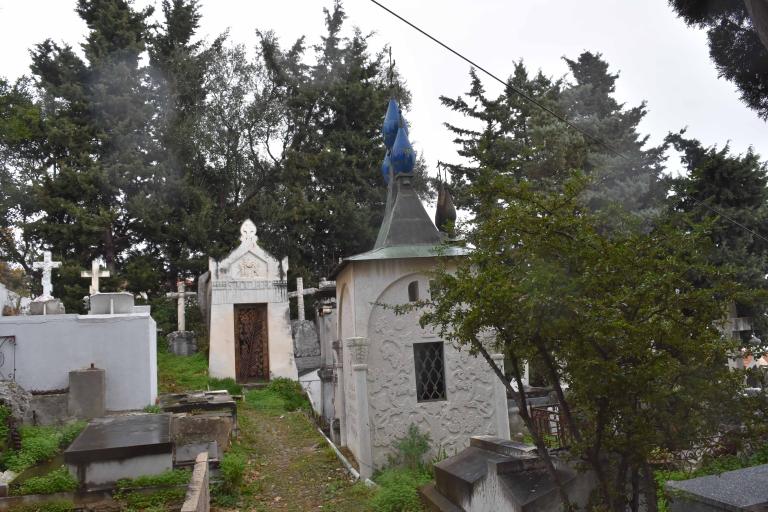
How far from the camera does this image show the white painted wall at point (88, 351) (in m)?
11.5

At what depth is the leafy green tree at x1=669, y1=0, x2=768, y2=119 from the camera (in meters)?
5.43

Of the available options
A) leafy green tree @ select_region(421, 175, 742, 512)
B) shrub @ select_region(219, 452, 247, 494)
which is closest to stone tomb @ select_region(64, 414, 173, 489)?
shrub @ select_region(219, 452, 247, 494)

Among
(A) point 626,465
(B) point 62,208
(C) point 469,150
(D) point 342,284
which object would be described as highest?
(C) point 469,150

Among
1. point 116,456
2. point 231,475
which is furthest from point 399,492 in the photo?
point 116,456

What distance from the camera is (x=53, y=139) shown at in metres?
26.1

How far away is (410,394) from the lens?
10.8m

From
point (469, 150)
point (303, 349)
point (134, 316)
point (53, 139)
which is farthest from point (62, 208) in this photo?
point (469, 150)

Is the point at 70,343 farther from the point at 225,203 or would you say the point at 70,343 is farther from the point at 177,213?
the point at 225,203

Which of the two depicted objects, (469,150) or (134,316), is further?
(469,150)

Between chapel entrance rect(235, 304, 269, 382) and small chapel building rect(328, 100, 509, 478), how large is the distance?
10.2 meters

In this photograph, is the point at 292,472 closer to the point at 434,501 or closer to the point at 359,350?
the point at 359,350

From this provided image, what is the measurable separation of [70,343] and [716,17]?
459 inches

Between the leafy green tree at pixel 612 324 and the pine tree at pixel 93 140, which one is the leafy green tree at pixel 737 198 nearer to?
the leafy green tree at pixel 612 324

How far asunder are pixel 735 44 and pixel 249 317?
18.4 meters
